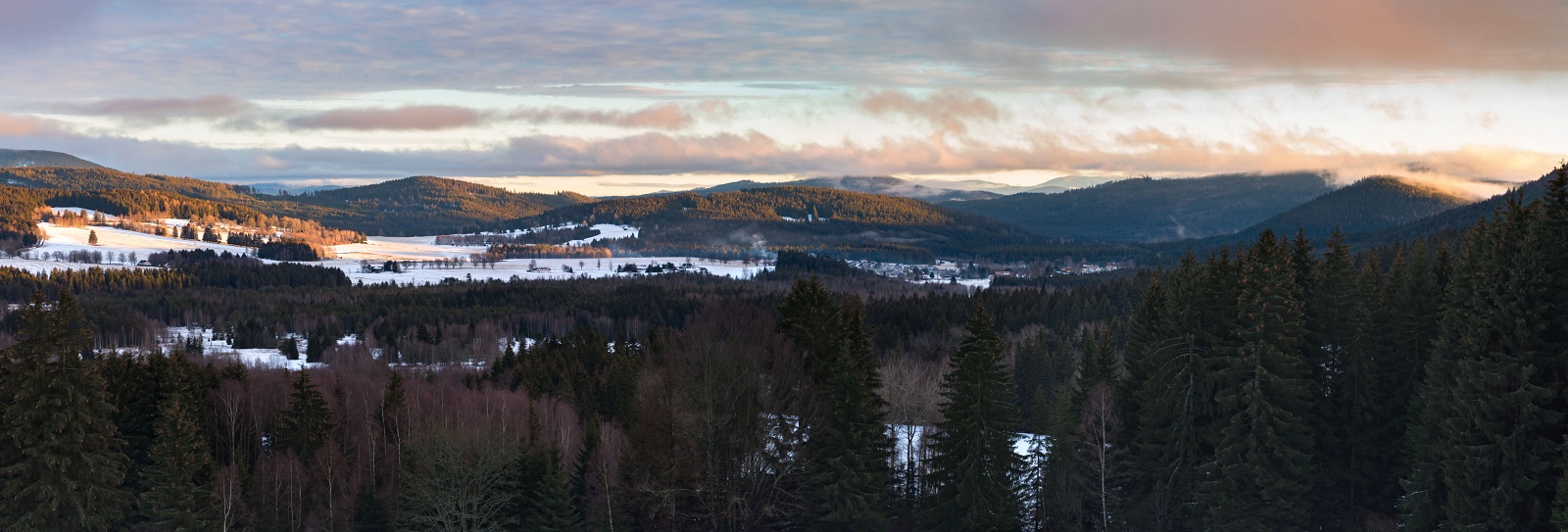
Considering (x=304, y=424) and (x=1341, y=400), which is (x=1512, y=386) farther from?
(x=304, y=424)

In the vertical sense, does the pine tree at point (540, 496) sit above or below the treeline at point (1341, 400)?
below

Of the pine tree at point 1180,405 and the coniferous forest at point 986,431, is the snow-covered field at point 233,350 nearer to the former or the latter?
the coniferous forest at point 986,431

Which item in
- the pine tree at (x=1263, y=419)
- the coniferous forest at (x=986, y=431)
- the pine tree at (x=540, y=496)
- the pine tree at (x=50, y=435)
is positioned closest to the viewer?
the coniferous forest at (x=986, y=431)

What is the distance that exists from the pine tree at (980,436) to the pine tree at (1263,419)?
7166mm

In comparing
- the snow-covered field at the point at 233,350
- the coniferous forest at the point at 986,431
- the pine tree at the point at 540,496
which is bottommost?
the snow-covered field at the point at 233,350

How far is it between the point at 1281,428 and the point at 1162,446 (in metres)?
5.53

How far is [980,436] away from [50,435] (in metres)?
33.0

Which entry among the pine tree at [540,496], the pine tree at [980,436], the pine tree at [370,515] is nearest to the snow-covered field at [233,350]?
the pine tree at [370,515]

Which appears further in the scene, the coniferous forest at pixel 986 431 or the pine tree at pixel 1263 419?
the pine tree at pixel 1263 419

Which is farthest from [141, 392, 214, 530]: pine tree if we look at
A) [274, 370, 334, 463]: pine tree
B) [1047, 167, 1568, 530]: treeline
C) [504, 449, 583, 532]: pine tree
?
[1047, 167, 1568, 530]: treeline

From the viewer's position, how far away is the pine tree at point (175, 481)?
137ft

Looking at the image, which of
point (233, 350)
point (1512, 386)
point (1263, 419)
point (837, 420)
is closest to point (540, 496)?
point (837, 420)

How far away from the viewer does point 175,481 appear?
1651 inches

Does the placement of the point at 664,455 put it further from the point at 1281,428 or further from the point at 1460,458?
the point at 1460,458
